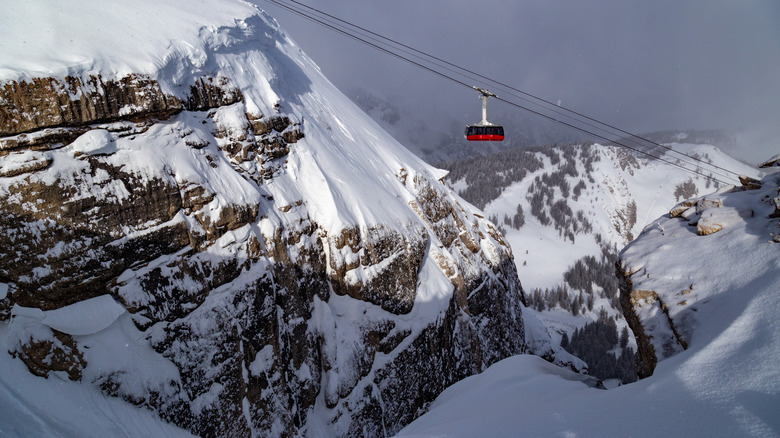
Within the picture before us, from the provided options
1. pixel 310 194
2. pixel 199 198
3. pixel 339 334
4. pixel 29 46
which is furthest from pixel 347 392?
pixel 29 46

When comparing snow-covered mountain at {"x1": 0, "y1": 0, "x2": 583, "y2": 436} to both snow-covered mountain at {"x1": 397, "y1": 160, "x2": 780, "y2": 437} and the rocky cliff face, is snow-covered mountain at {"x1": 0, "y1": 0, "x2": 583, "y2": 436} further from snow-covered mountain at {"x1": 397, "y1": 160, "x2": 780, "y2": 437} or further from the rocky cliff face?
the rocky cliff face

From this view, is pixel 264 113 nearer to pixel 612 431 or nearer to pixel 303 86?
pixel 303 86

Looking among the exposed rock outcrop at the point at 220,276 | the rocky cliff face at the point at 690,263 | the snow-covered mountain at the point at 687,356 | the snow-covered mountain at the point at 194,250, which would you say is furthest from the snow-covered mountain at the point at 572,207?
the snow-covered mountain at the point at 687,356

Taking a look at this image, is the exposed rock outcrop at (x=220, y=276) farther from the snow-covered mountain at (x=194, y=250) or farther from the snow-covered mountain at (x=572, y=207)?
the snow-covered mountain at (x=572, y=207)

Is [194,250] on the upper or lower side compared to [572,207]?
lower

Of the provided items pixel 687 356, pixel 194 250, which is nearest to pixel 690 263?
pixel 687 356

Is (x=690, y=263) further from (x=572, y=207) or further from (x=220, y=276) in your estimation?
(x=572, y=207)

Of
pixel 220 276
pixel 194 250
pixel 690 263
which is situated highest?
pixel 690 263
